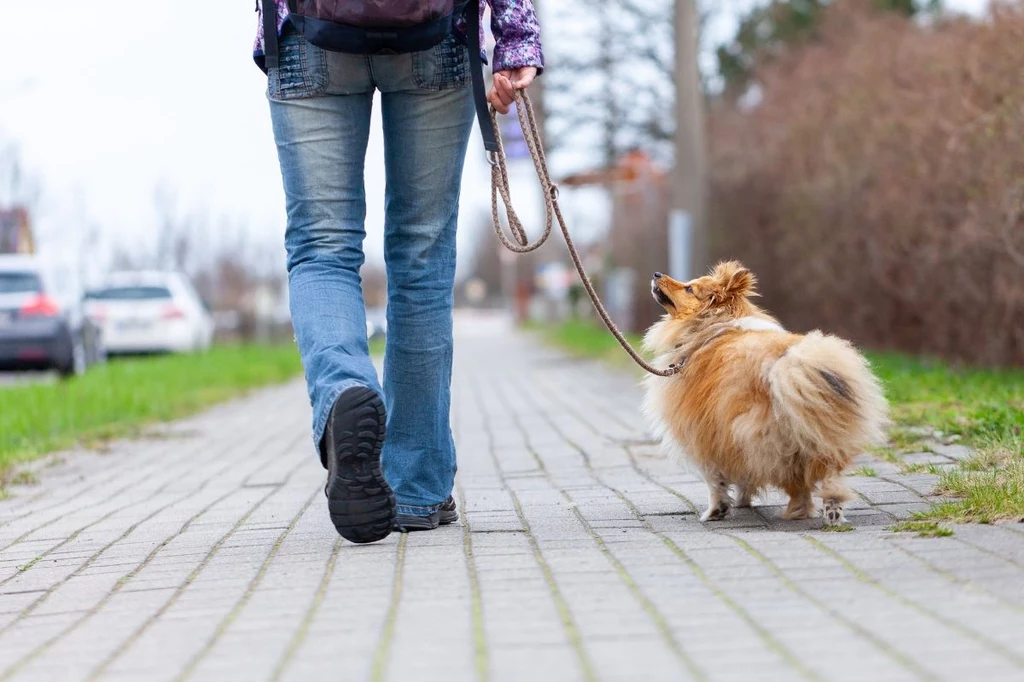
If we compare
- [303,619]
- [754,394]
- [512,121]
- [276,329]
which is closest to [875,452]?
[754,394]

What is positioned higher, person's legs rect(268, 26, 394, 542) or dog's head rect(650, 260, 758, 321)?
person's legs rect(268, 26, 394, 542)

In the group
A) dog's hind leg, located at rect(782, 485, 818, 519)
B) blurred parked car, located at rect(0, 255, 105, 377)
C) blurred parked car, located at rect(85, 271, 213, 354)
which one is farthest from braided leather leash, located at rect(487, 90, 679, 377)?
blurred parked car, located at rect(85, 271, 213, 354)

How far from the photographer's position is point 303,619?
3.19 metres

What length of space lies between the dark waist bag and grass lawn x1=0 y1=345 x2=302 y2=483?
3.77 metres

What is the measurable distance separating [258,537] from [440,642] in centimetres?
166

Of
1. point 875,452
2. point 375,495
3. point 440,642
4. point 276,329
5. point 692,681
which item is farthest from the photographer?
point 276,329

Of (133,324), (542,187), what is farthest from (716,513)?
(133,324)

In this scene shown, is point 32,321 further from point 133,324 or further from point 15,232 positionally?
point 15,232

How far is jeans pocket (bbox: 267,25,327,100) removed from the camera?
4.06m

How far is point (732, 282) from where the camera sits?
185 inches

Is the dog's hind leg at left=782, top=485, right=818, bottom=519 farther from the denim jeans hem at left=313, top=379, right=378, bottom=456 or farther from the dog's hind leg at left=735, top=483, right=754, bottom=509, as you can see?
the denim jeans hem at left=313, top=379, right=378, bottom=456

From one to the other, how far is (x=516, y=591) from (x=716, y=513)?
1354mm

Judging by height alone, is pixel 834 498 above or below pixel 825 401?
below

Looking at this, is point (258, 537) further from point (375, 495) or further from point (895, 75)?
point (895, 75)
